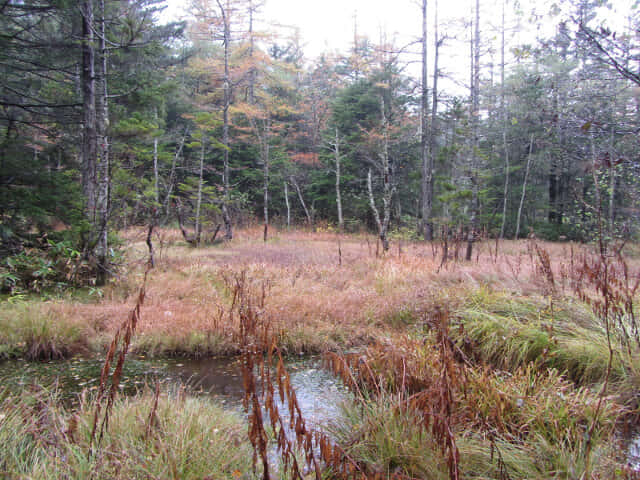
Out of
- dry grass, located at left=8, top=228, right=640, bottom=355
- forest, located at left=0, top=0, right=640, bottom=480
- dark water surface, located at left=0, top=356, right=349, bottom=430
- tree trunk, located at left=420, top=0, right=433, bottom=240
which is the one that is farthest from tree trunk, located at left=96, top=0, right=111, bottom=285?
tree trunk, located at left=420, top=0, right=433, bottom=240

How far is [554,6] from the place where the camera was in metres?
3.86

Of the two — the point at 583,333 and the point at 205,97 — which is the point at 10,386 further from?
the point at 205,97

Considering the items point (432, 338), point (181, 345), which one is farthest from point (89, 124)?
point (432, 338)

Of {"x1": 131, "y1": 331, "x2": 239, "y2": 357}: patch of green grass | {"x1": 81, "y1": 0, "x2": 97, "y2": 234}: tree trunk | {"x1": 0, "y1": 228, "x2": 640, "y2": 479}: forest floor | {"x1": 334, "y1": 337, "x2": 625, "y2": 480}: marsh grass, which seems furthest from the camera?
{"x1": 81, "y1": 0, "x2": 97, "y2": 234}: tree trunk

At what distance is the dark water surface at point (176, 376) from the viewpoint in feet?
14.3

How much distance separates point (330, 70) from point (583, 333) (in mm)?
26249

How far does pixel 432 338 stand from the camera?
4930mm

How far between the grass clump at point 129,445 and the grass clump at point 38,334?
2.82m

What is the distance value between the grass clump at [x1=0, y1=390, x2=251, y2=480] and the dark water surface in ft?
4.21

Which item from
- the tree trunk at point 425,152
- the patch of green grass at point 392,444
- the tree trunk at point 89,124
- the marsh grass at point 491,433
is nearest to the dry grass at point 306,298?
the marsh grass at point 491,433

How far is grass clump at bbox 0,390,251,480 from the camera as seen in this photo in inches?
82.1

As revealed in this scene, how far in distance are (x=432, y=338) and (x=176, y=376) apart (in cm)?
338

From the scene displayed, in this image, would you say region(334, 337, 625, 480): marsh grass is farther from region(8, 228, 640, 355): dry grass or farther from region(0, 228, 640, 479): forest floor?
region(8, 228, 640, 355): dry grass

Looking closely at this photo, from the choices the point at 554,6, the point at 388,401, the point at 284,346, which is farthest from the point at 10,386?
the point at 554,6
